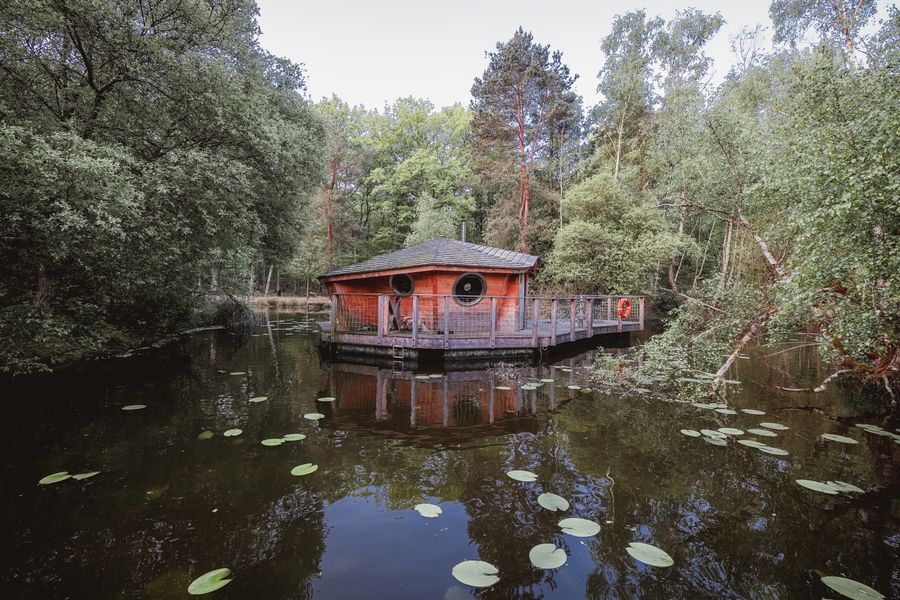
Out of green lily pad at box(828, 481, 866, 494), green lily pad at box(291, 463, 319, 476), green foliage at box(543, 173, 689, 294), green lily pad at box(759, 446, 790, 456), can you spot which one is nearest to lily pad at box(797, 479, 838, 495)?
green lily pad at box(828, 481, 866, 494)

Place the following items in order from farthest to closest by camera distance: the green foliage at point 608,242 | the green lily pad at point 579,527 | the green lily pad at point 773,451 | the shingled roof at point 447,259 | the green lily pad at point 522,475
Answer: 1. the green foliage at point 608,242
2. the shingled roof at point 447,259
3. the green lily pad at point 773,451
4. the green lily pad at point 522,475
5. the green lily pad at point 579,527

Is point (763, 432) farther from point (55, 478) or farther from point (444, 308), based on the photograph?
point (55, 478)

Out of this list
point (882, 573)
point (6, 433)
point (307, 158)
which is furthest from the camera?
point (307, 158)

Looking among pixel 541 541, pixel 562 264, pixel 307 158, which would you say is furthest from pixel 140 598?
pixel 562 264

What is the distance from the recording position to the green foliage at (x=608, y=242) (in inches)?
681

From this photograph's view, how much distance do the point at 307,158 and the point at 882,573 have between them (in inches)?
538

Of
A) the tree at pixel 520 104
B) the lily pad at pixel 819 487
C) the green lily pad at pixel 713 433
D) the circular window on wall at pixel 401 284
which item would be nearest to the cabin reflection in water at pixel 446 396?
the green lily pad at pixel 713 433

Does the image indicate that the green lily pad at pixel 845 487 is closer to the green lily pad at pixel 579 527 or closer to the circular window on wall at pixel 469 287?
the green lily pad at pixel 579 527

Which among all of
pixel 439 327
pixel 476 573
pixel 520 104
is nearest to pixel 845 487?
pixel 476 573

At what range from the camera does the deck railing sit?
9.41 m

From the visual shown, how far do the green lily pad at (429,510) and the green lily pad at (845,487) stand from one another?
136 inches

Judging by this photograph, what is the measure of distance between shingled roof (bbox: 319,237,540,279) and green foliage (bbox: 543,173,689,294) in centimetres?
689

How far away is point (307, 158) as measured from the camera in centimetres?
1198

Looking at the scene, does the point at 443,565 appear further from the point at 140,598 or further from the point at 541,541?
the point at 140,598
